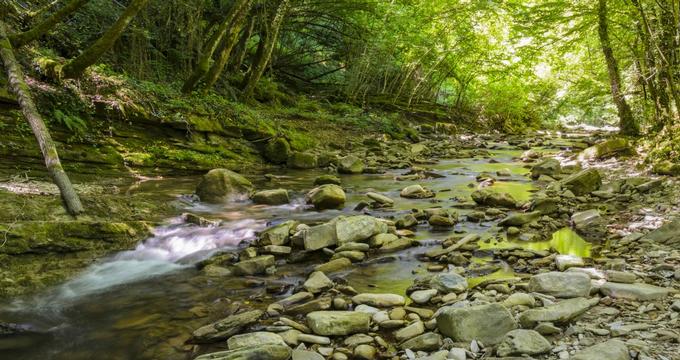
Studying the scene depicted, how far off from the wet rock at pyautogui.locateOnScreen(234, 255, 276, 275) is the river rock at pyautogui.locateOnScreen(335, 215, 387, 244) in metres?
1.00

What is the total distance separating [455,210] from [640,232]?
8.57ft

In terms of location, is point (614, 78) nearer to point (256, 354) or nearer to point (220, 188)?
point (220, 188)

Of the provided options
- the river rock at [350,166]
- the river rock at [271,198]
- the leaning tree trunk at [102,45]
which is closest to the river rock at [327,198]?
the river rock at [271,198]

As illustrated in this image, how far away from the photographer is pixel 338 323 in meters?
3.33

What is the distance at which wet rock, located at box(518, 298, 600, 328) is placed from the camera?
2.95m

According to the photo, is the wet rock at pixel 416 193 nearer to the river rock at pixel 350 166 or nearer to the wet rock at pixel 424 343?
the river rock at pixel 350 166

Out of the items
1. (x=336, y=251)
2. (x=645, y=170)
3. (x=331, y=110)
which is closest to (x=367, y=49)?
(x=331, y=110)

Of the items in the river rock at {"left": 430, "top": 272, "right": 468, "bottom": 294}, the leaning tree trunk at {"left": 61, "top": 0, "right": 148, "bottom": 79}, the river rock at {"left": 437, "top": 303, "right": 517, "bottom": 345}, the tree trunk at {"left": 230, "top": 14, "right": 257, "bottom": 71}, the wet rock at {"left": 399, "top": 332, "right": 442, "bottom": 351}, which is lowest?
the wet rock at {"left": 399, "top": 332, "right": 442, "bottom": 351}

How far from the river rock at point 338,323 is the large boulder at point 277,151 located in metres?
8.42

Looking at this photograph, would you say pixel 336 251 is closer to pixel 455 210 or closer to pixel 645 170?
pixel 455 210

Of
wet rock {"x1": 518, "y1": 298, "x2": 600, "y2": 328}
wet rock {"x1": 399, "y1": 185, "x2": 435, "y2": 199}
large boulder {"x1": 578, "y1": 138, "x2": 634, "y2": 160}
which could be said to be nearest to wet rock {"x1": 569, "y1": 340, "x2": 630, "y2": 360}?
wet rock {"x1": 518, "y1": 298, "x2": 600, "y2": 328}

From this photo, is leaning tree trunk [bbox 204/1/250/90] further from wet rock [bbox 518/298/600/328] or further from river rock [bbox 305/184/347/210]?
wet rock [bbox 518/298/600/328]

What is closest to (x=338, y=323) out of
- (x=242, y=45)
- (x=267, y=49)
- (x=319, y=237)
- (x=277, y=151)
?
(x=319, y=237)

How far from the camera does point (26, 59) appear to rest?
770 cm
